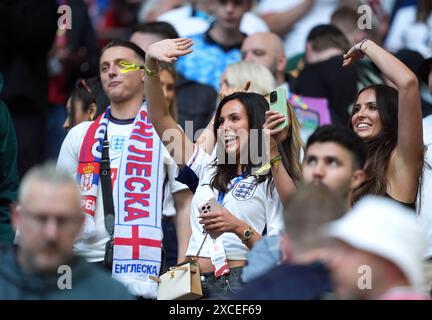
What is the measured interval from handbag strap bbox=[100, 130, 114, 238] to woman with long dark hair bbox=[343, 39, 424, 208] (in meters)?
1.58

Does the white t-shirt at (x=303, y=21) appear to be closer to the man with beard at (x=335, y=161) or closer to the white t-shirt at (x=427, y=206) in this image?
the white t-shirt at (x=427, y=206)

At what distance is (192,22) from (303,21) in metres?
1.30

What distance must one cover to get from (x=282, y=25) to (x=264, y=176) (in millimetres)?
4674

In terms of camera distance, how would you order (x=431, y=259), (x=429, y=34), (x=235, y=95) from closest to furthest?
(x=431, y=259) → (x=235, y=95) → (x=429, y=34)

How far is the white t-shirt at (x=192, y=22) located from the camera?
10641 millimetres

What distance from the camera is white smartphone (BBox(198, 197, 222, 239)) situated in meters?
6.71

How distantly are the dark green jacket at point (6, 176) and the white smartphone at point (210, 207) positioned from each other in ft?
4.63

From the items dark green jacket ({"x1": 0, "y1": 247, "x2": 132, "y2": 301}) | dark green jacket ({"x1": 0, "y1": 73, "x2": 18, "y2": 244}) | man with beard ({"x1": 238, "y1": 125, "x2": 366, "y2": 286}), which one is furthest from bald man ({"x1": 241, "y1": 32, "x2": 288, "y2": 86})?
dark green jacket ({"x1": 0, "y1": 247, "x2": 132, "y2": 301})

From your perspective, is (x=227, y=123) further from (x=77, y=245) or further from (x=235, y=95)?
(x=77, y=245)

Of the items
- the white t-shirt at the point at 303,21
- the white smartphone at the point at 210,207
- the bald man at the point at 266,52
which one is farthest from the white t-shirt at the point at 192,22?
the white smartphone at the point at 210,207

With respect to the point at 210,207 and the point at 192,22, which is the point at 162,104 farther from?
the point at 192,22

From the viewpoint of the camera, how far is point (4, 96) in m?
10.3

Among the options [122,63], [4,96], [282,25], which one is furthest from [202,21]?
[122,63]

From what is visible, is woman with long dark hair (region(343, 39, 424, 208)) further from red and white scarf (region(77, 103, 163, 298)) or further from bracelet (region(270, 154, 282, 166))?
red and white scarf (region(77, 103, 163, 298))
